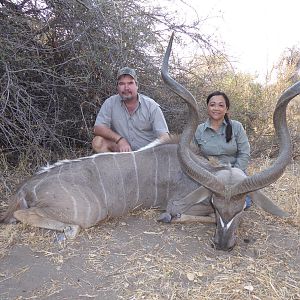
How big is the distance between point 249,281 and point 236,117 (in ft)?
9.93

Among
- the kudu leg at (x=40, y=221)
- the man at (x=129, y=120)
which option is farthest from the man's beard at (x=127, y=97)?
the kudu leg at (x=40, y=221)

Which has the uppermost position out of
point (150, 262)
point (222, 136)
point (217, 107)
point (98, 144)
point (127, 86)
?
point (127, 86)

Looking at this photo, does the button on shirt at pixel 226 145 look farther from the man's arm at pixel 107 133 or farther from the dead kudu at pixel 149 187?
the man's arm at pixel 107 133

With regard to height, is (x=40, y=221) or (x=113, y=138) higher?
(x=113, y=138)

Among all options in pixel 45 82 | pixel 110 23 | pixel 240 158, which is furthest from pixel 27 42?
pixel 240 158

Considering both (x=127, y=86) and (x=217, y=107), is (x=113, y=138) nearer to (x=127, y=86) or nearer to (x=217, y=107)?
(x=127, y=86)

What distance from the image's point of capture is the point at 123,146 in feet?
11.1

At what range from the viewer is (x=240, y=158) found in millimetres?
3213

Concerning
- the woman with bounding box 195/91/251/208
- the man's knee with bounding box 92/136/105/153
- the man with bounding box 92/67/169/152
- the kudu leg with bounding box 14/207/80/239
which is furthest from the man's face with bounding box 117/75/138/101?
the kudu leg with bounding box 14/207/80/239

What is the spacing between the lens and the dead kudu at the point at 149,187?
2494mm

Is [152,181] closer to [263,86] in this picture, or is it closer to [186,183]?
[186,183]

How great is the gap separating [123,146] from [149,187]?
1.62 feet

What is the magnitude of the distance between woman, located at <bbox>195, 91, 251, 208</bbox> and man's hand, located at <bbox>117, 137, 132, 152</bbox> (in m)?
0.57

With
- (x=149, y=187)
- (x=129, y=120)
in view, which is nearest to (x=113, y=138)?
(x=129, y=120)
